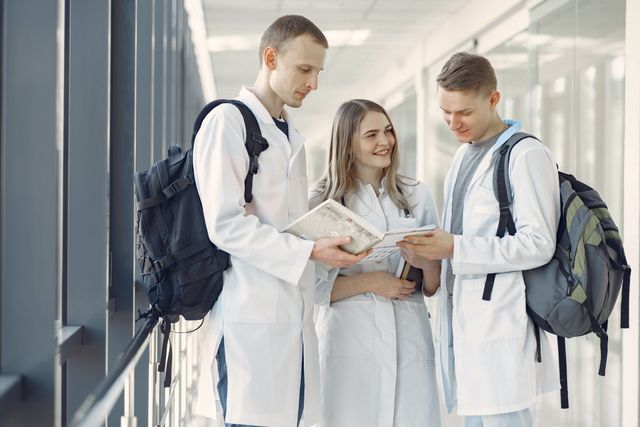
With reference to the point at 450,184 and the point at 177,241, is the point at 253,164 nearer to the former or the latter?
the point at 177,241

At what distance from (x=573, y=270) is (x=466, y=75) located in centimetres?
74

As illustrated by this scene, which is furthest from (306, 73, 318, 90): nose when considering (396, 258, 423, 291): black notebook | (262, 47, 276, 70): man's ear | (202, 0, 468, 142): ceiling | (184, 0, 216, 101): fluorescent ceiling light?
(202, 0, 468, 142): ceiling

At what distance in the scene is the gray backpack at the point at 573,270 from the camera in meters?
2.46

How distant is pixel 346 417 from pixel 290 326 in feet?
2.04

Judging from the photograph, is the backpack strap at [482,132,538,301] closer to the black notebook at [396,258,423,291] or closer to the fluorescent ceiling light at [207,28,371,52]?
the black notebook at [396,258,423,291]

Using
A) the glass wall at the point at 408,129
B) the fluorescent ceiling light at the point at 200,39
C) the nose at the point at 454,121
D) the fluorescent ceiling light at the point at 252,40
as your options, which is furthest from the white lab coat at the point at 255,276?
the glass wall at the point at 408,129

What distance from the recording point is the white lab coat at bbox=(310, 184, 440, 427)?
283 centimetres

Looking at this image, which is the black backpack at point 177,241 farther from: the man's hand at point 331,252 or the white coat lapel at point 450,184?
the white coat lapel at point 450,184

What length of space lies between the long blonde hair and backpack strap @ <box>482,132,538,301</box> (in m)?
0.44

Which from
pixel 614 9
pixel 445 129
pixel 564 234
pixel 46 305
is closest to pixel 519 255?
pixel 564 234

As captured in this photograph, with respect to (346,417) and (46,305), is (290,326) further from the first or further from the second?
(46,305)

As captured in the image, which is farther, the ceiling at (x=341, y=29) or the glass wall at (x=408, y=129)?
the glass wall at (x=408, y=129)

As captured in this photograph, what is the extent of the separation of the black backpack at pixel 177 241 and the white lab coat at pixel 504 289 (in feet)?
2.52

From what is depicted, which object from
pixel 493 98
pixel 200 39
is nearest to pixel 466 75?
pixel 493 98
